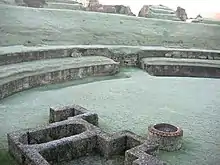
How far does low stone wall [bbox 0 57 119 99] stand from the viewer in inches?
350

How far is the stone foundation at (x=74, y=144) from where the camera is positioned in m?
5.15

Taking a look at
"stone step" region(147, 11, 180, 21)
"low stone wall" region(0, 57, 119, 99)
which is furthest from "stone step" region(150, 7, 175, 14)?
"low stone wall" region(0, 57, 119, 99)

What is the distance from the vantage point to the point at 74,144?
5691 millimetres

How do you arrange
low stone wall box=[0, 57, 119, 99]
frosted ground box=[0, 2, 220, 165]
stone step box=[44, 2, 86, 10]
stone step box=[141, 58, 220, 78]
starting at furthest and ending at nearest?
stone step box=[44, 2, 86, 10], stone step box=[141, 58, 220, 78], low stone wall box=[0, 57, 119, 99], frosted ground box=[0, 2, 220, 165]

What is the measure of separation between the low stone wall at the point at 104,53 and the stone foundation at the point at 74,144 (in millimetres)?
5119

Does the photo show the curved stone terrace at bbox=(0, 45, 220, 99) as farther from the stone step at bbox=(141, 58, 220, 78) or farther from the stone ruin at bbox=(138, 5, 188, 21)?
the stone ruin at bbox=(138, 5, 188, 21)

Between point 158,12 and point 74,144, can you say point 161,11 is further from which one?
point 74,144

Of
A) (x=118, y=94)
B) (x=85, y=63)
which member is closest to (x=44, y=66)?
(x=85, y=63)

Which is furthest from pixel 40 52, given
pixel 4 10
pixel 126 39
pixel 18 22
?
pixel 126 39

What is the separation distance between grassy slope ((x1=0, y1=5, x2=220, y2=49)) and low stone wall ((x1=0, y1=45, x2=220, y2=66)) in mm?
1340

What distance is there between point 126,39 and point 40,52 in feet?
19.8

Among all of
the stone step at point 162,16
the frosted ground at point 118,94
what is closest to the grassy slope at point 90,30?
the frosted ground at point 118,94

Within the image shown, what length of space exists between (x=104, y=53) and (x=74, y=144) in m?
8.50

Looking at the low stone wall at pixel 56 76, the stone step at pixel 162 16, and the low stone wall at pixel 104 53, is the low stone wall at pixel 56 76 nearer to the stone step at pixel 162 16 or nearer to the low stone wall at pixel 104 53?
the low stone wall at pixel 104 53
